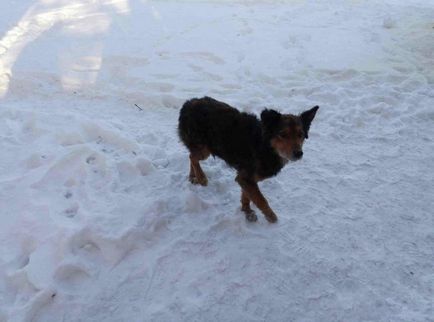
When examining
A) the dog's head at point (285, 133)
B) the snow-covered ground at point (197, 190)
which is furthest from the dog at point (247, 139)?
the snow-covered ground at point (197, 190)

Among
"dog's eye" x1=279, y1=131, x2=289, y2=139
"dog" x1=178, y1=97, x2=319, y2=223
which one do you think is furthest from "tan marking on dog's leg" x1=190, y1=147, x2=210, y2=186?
"dog's eye" x1=279, y1=131, x2=289, y2=139

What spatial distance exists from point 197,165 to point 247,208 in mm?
878

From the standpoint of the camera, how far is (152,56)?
9.19 m

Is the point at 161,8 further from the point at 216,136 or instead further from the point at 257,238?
the point at 257,238

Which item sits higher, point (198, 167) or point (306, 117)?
point (306, 117)

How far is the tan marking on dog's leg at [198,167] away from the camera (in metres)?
5.12

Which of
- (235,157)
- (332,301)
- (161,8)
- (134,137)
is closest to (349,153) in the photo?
(235,157)

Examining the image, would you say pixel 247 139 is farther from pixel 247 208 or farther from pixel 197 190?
pixel 197 190

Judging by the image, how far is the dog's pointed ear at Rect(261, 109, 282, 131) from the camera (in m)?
4.20

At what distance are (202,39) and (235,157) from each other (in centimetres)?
625

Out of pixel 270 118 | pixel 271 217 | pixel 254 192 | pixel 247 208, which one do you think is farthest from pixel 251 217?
pixel 270 118

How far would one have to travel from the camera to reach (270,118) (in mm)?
4262

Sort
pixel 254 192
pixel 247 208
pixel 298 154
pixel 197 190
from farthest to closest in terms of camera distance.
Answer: pixel 197 190
pixel 247 208
pixel 254 192
pixel 298 154

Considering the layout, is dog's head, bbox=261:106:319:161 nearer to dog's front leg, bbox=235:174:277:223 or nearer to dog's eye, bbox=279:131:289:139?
dog's eye, bbox=279:131:289:139
